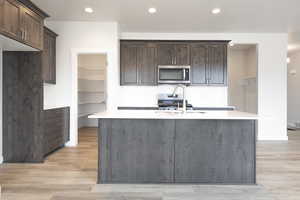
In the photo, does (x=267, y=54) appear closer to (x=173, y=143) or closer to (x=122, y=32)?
(x=122, y=32)

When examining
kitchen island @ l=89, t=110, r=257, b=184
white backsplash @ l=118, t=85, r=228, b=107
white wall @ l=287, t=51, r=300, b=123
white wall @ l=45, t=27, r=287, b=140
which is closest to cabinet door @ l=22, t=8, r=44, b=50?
kitchen island @ l=89, t=110, r=257, b=184

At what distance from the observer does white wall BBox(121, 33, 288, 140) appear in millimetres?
5676

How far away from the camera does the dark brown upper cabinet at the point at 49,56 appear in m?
4.34

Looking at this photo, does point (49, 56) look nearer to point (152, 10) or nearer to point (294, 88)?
point (152, 10)

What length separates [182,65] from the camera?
5309 mm

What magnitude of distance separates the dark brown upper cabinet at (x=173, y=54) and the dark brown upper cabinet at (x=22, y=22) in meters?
2.52

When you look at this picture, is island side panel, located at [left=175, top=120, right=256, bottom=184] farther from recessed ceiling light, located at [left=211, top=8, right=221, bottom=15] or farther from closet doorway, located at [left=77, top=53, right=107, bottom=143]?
closet doorway, located at [left=77, top=53, right=107, bottom=143]

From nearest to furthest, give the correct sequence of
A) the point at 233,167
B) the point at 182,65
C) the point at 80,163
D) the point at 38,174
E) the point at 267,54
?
the point at 233,167
the point at 38,174
the point at 80,163
the point at 182,65
the point at 267,54

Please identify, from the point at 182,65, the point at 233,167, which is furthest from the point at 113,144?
the point at 182,65

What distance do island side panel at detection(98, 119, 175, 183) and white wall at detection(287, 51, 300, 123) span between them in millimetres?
7017

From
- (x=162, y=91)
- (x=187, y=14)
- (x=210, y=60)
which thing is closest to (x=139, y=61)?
(x=162, y=91)

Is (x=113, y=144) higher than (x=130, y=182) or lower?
higher

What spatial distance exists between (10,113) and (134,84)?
2.51 metres

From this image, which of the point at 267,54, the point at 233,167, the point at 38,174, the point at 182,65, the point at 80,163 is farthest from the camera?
the point at 267,54
